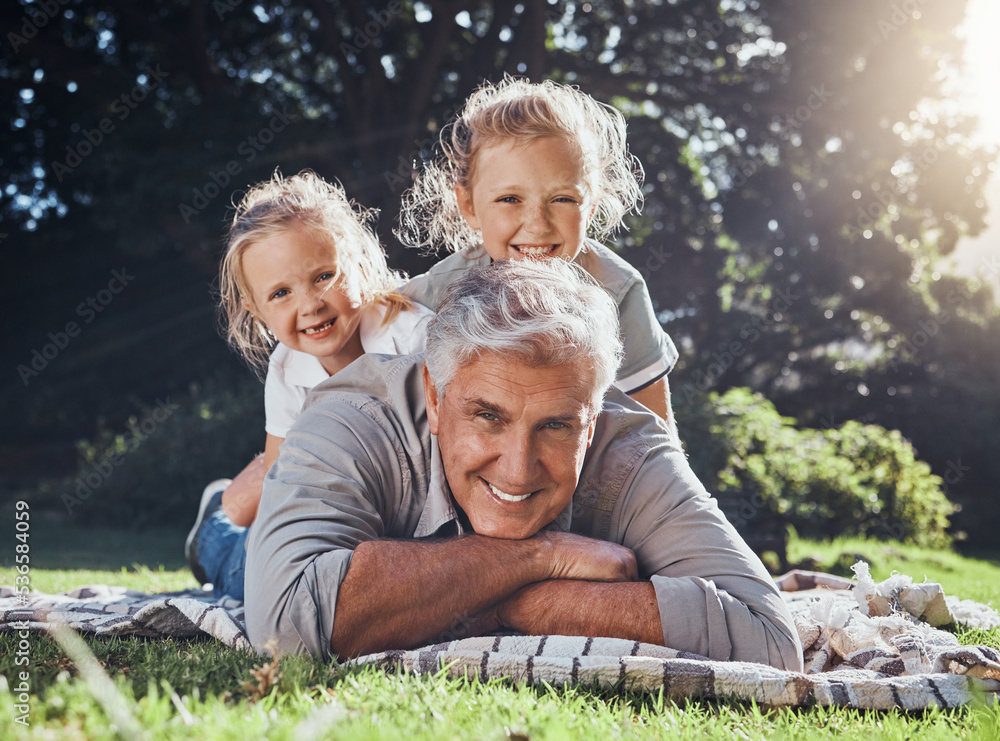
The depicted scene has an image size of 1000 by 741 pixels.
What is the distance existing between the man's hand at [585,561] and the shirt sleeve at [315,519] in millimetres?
587

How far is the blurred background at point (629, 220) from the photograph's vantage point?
1054 cm

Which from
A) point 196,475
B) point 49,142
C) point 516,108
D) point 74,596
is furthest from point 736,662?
point 49,142

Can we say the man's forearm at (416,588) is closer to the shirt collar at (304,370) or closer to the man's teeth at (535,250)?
the man's teeth at (535,250)

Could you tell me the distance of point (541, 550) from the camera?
2596 mm

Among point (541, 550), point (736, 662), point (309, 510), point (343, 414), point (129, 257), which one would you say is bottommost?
point (736, 662)

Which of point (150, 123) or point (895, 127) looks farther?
point (895, 127)

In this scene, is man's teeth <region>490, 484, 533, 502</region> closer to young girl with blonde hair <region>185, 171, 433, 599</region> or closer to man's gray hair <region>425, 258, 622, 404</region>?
man's gray hair <region>425, 258, 622, 404</region>

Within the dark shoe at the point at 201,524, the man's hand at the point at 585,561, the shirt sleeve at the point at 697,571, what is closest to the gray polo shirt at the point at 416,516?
the shirt sleeve at the point at 697,571

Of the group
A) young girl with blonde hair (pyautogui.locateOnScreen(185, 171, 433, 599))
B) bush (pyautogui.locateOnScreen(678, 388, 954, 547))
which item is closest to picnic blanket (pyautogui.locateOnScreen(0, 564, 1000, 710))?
young girl with blonde hair (pyautogui.locateOnScreen(185, 171, 433, 599))

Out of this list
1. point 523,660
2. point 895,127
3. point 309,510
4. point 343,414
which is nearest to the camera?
point 523,660

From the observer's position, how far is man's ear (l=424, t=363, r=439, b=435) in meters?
2.74

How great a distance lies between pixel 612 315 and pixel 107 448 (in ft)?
32.9

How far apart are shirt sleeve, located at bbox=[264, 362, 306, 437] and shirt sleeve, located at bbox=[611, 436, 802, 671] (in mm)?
1993

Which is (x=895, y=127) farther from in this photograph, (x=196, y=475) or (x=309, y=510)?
(x=309, y=510)
